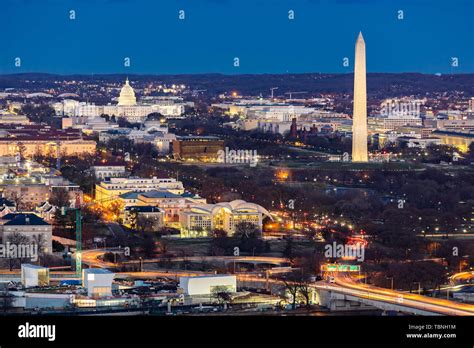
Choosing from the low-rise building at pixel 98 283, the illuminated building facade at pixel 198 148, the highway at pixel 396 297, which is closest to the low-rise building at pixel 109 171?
the illuminated building facade at pixel 198 148

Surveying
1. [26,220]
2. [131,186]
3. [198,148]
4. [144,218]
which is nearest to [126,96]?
[198,148]

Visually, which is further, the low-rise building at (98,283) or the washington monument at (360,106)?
the washington monument at (360,106)

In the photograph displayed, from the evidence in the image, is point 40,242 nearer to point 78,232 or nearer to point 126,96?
point 78,232

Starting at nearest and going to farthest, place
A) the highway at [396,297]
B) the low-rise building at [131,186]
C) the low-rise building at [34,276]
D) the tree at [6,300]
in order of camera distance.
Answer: the highway at [396,297]
the tree at [6,300]
the low-rise building at [34,276]
the low-rise building at [131,186]

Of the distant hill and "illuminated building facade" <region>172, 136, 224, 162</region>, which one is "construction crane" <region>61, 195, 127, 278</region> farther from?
the distant hill

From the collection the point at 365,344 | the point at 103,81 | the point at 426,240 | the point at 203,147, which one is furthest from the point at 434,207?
the point at 103,81

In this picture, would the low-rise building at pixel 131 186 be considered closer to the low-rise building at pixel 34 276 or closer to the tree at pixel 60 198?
the tree at pixel 60 198

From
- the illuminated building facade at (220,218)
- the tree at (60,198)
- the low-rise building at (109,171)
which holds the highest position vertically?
the low-rise building at (109,171)
